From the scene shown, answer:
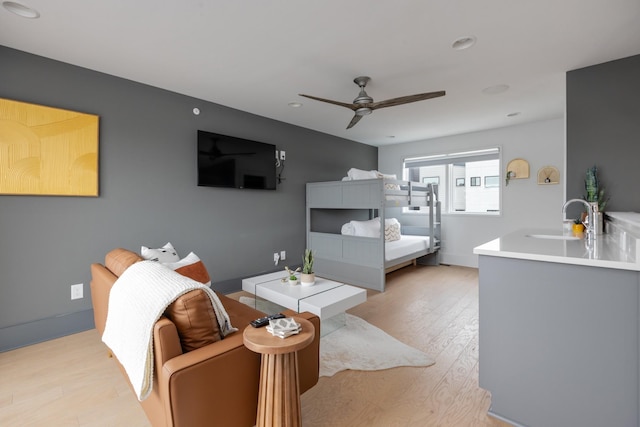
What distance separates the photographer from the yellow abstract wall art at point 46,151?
229 centimetres

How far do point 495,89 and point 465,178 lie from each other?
92.4 inches

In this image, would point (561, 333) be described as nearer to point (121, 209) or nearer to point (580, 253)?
point (580, 253)

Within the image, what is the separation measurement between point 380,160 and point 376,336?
4397 millimetres

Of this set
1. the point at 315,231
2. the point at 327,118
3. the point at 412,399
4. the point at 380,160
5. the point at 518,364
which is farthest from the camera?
the point at 380,160

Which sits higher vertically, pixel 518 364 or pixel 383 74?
pixel 383 74

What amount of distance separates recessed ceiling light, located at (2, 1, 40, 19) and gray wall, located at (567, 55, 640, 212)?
13.7 ft

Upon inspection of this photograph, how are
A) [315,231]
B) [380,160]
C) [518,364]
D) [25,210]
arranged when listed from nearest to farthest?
[518,364] < [25,210] < [315,231] < [380,160]

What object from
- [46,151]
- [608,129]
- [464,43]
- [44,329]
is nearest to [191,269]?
[44,329]

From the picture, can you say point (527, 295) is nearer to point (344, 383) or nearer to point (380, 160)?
point (344, 383)

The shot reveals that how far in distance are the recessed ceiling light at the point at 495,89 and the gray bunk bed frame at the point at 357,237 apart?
4.80 feet

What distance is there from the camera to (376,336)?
253cm

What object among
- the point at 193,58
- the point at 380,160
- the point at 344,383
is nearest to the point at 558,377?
the point at 344,383

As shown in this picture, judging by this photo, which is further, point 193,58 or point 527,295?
point 193,58

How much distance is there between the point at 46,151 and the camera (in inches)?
95.8
